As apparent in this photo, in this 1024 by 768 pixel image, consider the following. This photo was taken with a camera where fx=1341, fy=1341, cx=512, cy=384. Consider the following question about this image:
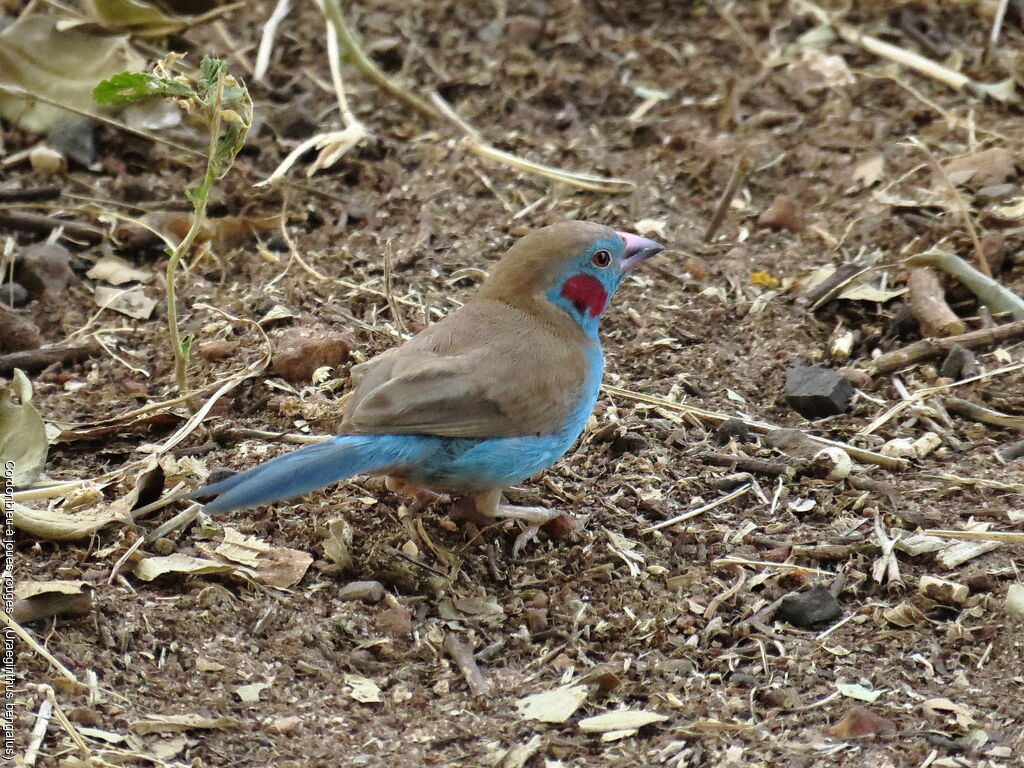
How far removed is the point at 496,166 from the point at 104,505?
2697 millimetres

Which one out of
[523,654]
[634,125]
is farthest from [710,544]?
[634,125]

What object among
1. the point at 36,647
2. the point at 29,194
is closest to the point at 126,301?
the point at 29,194

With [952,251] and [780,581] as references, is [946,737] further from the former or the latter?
[952,251]

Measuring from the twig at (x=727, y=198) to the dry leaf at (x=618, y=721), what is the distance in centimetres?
276

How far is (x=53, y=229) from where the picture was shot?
5.47 metres

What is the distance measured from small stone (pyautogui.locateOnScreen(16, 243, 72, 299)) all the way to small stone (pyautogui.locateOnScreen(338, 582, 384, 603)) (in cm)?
216

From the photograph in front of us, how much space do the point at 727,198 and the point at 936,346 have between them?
3.61ft

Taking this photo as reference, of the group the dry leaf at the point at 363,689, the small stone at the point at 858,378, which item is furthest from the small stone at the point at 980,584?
the dry leaf at the point at 363,689

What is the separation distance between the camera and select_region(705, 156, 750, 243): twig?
17.9 feet

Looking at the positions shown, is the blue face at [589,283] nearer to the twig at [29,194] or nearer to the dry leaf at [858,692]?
the dry leaf at [858,692]

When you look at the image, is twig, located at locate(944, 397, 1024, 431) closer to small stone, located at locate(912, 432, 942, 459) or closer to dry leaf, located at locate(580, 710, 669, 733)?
small stone, located at locate(912, 432, 942, 459)

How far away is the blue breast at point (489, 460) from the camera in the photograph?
12.5ft

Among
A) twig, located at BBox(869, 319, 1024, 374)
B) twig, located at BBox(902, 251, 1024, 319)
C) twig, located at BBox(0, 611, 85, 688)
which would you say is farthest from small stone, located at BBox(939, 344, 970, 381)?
twig, located at BBox(0, 611, 85, 688)

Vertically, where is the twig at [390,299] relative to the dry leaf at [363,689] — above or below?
above
